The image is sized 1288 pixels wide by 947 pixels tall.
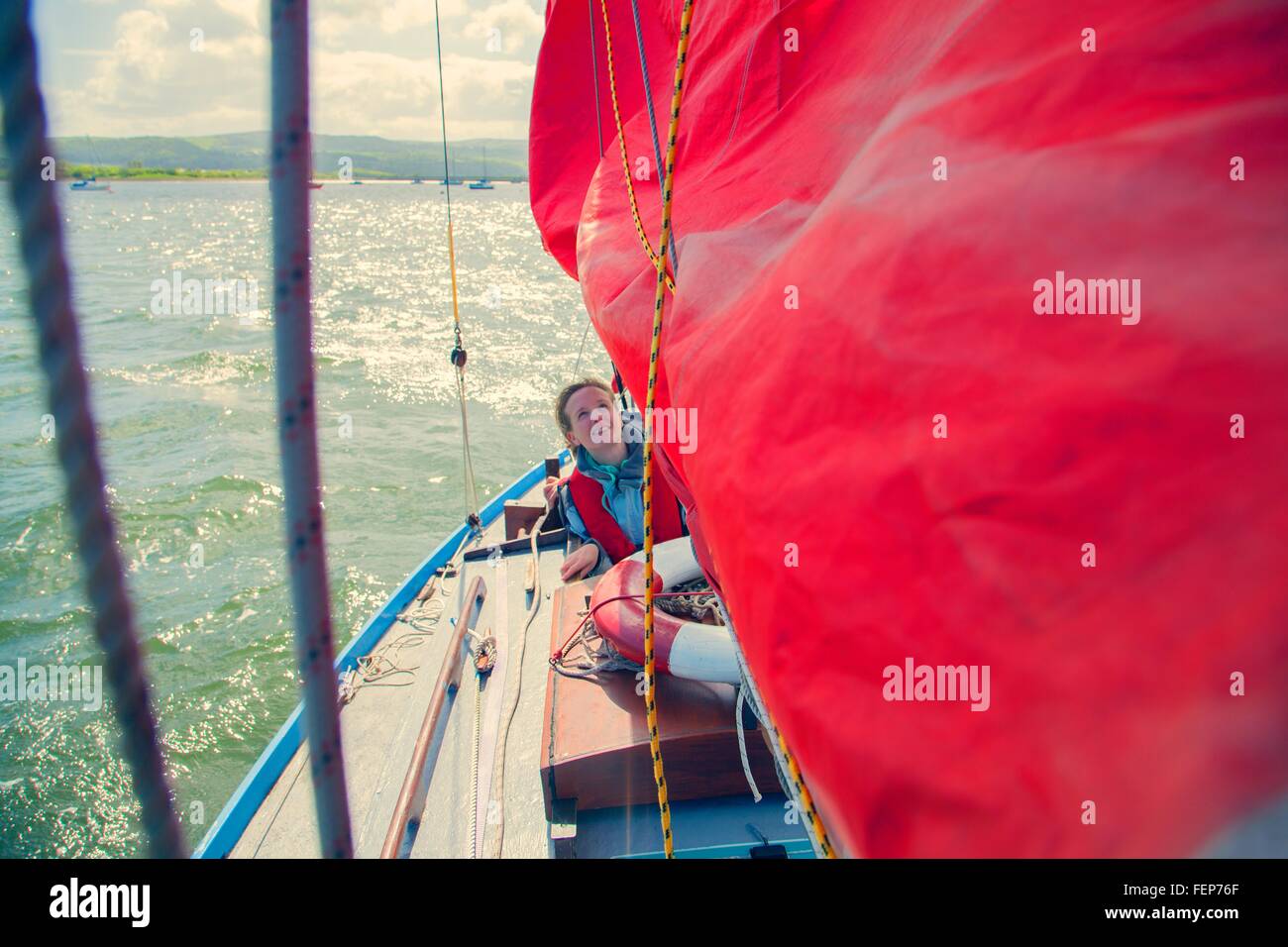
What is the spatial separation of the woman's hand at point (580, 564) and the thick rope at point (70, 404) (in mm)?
3478

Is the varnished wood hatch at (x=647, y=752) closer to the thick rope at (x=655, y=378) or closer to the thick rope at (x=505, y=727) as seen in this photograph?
the thick rope at (x=505, y=727)

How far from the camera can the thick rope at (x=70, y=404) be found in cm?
42

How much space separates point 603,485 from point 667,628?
6.37 ft

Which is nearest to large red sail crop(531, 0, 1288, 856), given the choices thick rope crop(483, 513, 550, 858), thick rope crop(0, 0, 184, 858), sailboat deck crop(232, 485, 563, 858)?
thick rope crop(0, 0, 184, 858)

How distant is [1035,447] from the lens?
2.15ft

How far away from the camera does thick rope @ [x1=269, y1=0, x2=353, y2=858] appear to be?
0.49m

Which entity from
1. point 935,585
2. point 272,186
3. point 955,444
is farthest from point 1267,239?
point 272,186

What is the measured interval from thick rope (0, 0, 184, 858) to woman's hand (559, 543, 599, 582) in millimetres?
3478

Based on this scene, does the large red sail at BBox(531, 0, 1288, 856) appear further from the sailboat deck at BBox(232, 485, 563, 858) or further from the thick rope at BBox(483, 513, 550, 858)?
the thick rope at BBox(483, 513, 550, 858)

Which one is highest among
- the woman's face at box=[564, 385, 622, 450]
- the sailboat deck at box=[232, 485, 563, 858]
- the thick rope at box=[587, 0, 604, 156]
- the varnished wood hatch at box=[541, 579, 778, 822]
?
the thick rope at box=[587, 0, 604, 156]

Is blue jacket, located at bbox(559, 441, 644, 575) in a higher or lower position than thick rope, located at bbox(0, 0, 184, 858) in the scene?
lower

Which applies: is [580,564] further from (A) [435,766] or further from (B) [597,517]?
(A) [435,766]

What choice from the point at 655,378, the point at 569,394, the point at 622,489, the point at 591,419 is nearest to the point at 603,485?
the point at 622,489

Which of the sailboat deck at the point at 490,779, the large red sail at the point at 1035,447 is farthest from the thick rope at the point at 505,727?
the large red sail at the point at 1035,447
